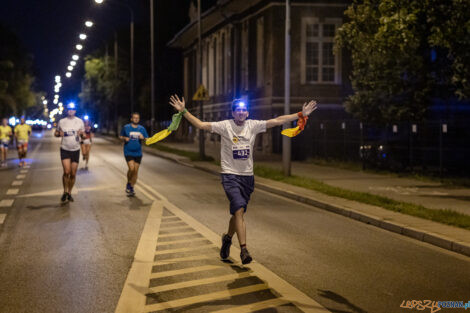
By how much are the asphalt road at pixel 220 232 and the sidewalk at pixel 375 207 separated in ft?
0.70

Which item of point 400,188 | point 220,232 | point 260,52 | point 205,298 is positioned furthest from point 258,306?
point 260,52

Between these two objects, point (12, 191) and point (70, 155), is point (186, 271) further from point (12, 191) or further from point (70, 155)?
point (12, 191)

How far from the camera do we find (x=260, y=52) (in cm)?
3622

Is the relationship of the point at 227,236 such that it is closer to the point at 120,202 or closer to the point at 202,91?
the point at 120,202

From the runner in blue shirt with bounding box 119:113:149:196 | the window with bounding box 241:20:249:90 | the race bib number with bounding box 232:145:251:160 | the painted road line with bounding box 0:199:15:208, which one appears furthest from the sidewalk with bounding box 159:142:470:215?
the window with bounding box 241:20:249:90

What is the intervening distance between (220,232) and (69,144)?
4.79 meters

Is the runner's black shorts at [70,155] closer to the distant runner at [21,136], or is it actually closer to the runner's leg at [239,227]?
the runner's leg at [239,227]

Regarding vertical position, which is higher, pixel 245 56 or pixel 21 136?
pixel 245 56

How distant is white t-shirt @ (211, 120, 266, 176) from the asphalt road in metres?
1.14

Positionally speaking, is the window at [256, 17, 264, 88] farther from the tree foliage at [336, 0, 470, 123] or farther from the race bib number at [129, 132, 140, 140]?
the race bib number at [129, 132, 140, 140]

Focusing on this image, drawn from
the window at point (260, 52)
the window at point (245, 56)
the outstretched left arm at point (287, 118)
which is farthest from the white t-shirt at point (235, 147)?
the window at point (245, 56)

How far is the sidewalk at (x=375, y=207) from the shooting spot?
30.9ft

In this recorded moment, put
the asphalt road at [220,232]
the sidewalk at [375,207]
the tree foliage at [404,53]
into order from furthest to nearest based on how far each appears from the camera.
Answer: the tree foliage at [404,53], the sidewalk at [375,207], the asphalt road at [220,232]

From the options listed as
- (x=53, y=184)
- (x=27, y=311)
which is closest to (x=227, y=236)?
(x=27, y=311)
